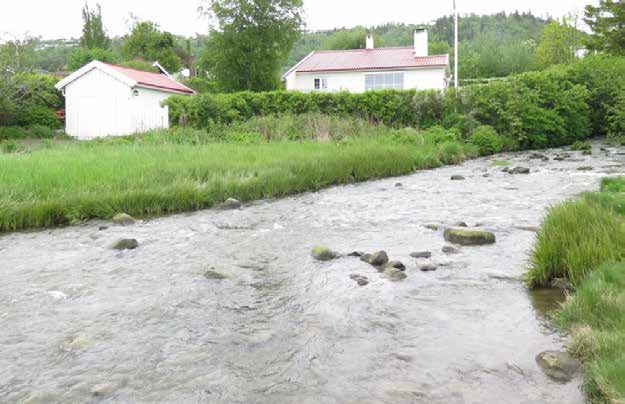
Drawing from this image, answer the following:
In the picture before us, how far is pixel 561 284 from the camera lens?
17.3 feet

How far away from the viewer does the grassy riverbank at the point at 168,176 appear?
9.28m

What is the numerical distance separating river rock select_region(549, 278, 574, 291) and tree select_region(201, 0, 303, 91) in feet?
142

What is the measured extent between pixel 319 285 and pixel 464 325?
1.64m

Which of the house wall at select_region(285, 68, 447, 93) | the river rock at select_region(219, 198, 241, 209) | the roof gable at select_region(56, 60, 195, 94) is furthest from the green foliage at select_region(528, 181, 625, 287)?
the house wall at select_region(285, 68, 447, 93)

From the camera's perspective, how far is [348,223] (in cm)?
908

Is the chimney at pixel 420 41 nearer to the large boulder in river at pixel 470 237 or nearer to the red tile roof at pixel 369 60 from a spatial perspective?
the red tile roof at pixel 369 60

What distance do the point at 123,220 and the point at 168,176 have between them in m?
2.24

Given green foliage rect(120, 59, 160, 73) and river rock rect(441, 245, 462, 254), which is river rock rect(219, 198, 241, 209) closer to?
river rock rect(441, 245, 462, 254)

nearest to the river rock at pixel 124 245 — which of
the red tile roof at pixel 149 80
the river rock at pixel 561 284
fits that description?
the river rock at pixel 561 284

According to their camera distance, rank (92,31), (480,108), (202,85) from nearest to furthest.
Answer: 1. (480,108)
2. (202,85)
3. (92,31)

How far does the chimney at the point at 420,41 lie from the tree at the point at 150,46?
34197 mm

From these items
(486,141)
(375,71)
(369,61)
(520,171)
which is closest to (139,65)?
(369,61)

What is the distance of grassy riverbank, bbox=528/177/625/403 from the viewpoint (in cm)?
332

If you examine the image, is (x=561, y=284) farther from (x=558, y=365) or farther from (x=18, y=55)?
(x=18, y=55)
